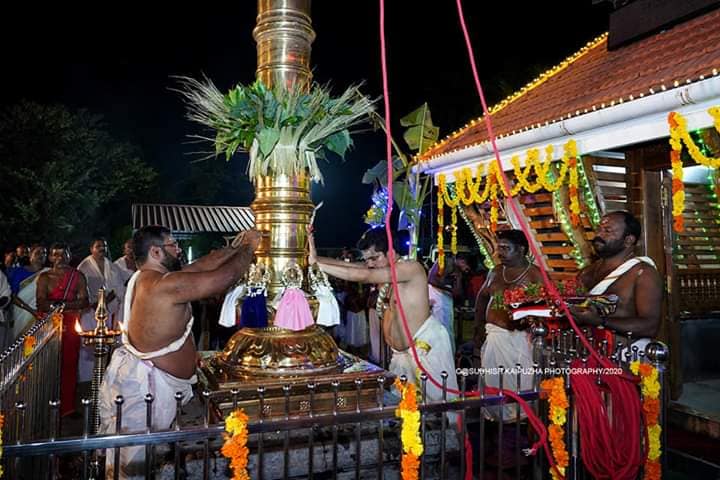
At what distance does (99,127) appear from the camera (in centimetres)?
2148

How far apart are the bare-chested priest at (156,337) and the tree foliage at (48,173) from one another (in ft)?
54.8

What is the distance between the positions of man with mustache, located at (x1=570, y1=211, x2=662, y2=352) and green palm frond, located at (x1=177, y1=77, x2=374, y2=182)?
228 cm

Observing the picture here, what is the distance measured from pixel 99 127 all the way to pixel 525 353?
21.3 m

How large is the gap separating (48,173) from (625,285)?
19254mm

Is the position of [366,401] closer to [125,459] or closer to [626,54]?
[125,459]

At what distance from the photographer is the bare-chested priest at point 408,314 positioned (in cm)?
443

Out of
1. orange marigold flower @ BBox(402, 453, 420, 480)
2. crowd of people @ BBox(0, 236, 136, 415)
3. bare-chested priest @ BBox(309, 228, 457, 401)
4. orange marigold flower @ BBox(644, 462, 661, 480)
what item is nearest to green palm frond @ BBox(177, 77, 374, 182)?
bare-chested priest @ BBox(309, 228, 457, 401)

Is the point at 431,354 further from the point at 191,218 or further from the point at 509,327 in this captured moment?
the point at 191,218

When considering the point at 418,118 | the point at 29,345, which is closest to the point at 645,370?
the point at 29,345

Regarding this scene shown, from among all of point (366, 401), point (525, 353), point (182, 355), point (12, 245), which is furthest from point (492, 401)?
point (12, 245)

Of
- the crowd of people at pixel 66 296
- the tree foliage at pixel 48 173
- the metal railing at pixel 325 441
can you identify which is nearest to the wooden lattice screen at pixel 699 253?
the metal railing at pixel 325 441

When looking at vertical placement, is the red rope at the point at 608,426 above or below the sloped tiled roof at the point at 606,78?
below

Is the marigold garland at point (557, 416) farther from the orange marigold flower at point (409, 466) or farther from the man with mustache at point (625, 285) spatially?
the man with mustache at point (625, 285)

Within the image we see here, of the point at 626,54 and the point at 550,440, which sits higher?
the point at 626,54
